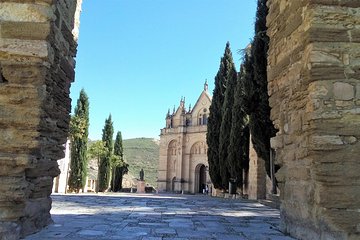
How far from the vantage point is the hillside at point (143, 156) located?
71.3 meters

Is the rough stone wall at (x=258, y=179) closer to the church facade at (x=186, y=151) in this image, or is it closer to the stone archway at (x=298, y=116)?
the stone archway at (x=298, y=116)

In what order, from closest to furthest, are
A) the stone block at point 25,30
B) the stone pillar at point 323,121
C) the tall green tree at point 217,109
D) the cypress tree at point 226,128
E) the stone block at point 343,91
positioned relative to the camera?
the stone pillar at point 323,121, the stone block at point 343,91, the stone block at point 25,30, the cypress tree at point 226,128, the tall green tree at point 217,109

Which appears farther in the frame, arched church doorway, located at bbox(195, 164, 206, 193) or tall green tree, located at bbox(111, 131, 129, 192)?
arched church doorway, located at bbox(195, 164, 206, 193)

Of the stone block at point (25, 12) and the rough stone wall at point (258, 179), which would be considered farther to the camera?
the rough stone wall at point (258, 179)

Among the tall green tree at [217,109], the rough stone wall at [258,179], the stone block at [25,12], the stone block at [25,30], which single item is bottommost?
the rough stone wall at [258,179]

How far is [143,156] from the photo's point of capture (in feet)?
273

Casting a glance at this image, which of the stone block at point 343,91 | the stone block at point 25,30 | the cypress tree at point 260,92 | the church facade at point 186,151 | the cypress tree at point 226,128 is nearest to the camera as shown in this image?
the stone block at point 343,91

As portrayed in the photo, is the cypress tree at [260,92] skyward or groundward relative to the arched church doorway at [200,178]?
skyward

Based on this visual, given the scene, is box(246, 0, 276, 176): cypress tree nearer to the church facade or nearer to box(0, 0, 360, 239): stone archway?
box(0, 0, 360, 239): stone archway

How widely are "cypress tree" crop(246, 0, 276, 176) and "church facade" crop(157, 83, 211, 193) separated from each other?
30.3 meters

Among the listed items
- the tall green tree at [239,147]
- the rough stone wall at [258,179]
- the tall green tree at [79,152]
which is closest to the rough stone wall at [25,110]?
the rough stone wall at [258,179]

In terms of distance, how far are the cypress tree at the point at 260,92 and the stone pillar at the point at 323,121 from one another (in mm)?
7143

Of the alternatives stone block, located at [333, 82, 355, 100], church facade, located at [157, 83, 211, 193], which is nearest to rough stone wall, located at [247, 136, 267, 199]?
stone block, located at [333, 82, 355, 100]

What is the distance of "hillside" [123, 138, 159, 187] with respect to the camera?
7131cm
